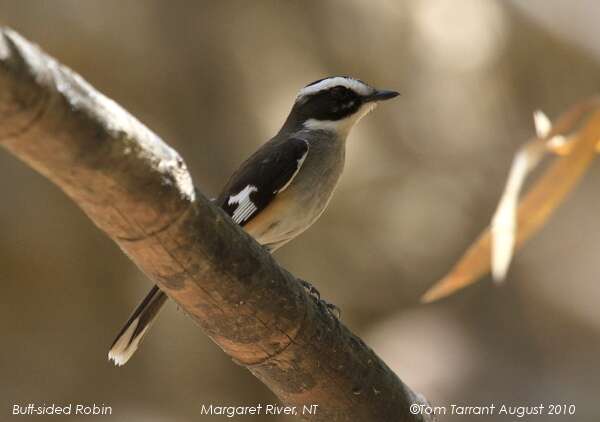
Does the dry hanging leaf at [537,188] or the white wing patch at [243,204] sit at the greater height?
→ the white wing patch at [243,204]

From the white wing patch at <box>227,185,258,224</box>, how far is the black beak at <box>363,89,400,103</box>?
0.77m

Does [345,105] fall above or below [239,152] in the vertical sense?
above

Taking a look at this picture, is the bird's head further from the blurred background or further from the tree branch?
the blurred background

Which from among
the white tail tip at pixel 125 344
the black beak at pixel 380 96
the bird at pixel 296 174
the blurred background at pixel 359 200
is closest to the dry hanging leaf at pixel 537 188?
the bird at pixel 296 174

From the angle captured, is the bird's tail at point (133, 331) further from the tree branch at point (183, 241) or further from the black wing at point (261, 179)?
the tree branch at point (183, 241)

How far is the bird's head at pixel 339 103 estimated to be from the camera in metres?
3.95

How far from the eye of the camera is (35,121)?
1580 millimetres

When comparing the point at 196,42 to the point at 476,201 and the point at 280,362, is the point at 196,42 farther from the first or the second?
the point at 280,362

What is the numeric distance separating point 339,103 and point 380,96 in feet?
0.71

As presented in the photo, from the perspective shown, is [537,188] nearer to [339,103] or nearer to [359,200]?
[339,103]

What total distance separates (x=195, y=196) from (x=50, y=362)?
5.12 metres

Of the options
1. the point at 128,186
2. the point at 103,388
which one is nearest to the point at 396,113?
the point at 103,388

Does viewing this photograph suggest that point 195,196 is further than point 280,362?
No

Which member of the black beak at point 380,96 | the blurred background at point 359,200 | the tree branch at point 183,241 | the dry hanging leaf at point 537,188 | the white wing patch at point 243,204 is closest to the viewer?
the tree branch at point 183,241
